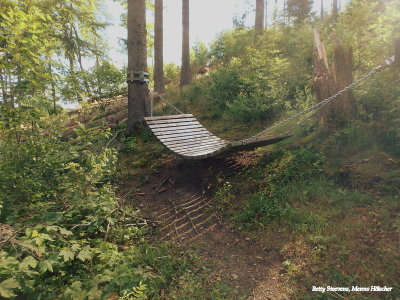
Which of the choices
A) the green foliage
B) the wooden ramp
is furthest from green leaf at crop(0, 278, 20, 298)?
the green foliage

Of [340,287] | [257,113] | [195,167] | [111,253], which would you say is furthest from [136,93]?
[340,287]

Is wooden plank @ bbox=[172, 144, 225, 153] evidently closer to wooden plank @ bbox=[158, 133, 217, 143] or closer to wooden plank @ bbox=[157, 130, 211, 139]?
wooden plank @ bbox=[158, 133, 217, 143]

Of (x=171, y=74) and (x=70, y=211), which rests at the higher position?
(x=171, y=74)

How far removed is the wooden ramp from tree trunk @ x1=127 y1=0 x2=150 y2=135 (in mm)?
1191

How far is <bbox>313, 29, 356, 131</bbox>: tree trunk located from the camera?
4.44m

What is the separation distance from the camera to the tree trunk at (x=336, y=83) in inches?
175

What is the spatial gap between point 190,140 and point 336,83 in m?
2.97

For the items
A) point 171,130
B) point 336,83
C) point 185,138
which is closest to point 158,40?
point 171,130

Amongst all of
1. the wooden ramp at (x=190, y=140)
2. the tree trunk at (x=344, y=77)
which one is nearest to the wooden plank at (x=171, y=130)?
the wooden ramp at (x=190, y=140)

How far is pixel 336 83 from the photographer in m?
4.63

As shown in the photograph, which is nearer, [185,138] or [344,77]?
[344,77]

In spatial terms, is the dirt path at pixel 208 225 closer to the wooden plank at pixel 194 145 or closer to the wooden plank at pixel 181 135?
the wooden plank at pixel 194 145

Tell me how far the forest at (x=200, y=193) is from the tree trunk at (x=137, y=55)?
33 millimetres

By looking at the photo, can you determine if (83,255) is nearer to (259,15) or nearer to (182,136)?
(182,136)
